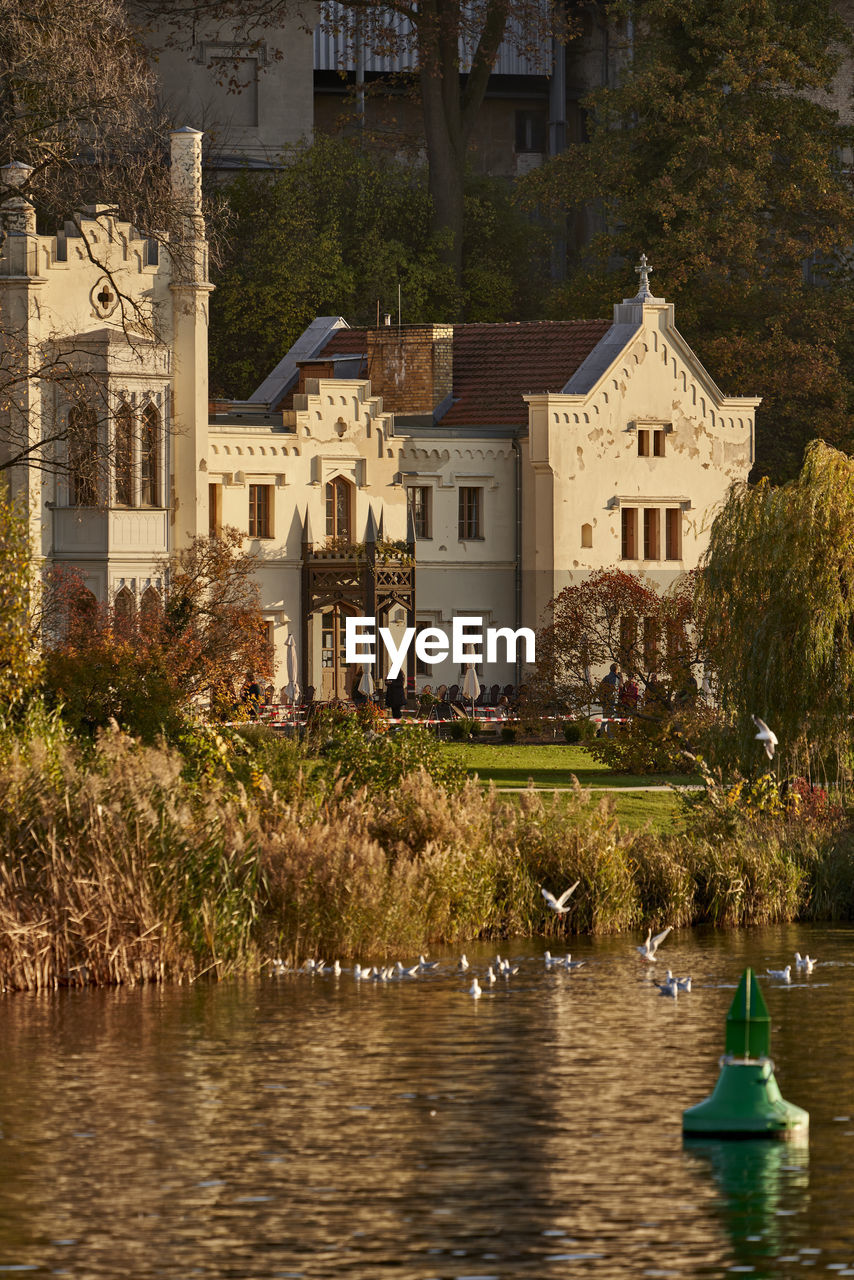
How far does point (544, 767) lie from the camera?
49.0 m

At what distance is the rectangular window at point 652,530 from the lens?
6669 centimetres

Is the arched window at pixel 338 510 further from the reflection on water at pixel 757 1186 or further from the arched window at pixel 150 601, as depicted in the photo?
the reflection on water at pixel 757 1186

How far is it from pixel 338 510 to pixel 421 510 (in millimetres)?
2482

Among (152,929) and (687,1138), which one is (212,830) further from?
(687,1138)

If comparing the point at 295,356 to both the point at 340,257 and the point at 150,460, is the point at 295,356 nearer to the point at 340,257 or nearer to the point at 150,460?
the point at 340,257

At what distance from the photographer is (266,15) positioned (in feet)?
255

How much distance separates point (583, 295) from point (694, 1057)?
173 ft

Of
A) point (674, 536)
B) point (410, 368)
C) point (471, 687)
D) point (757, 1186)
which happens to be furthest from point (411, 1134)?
point (410, 368)

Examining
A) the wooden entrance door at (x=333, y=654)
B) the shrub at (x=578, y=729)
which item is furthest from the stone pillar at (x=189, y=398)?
the shrub at (x=578, y=729)

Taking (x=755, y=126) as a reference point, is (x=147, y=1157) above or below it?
below

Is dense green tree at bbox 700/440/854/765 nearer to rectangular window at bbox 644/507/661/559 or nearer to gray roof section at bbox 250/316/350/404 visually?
rectangular window at bbox 644/507/661/559

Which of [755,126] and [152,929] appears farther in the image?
[755,126]

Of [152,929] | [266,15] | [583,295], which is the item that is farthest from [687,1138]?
[266,15]

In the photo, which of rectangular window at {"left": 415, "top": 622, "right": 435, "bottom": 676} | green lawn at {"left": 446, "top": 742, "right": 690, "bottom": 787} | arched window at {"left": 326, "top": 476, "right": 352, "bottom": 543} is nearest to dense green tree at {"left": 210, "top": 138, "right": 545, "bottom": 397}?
arched window at {"left": 326, "top": 476, "right": 352, "bottom": 543}
